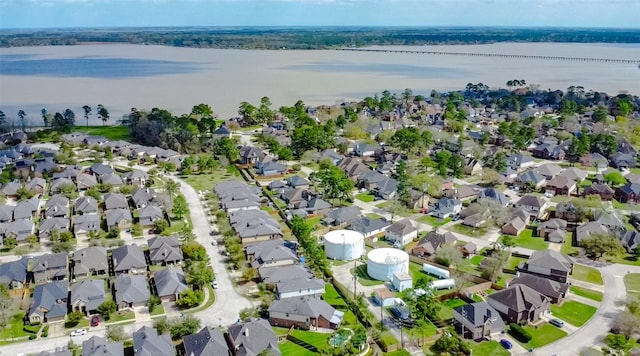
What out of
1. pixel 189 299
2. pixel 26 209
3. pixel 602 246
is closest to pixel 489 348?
pixel 602 246

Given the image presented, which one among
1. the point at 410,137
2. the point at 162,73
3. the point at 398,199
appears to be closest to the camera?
the point at 398,199

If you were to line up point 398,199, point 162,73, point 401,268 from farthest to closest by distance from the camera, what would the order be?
1. point 162,73
2. point 398,199
3. point 401,268

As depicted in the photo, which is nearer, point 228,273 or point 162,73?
point 228,273

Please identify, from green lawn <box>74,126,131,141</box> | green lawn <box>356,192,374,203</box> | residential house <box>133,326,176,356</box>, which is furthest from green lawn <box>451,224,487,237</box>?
green lawn <box>74,126,131,141</box>

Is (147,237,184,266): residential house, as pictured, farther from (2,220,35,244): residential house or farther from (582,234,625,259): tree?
(582,234,625,259): tree

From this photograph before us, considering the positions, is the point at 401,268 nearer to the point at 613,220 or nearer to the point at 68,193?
the point at 613,220

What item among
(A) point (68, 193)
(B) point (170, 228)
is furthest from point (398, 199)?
(A) point (68, 193)
